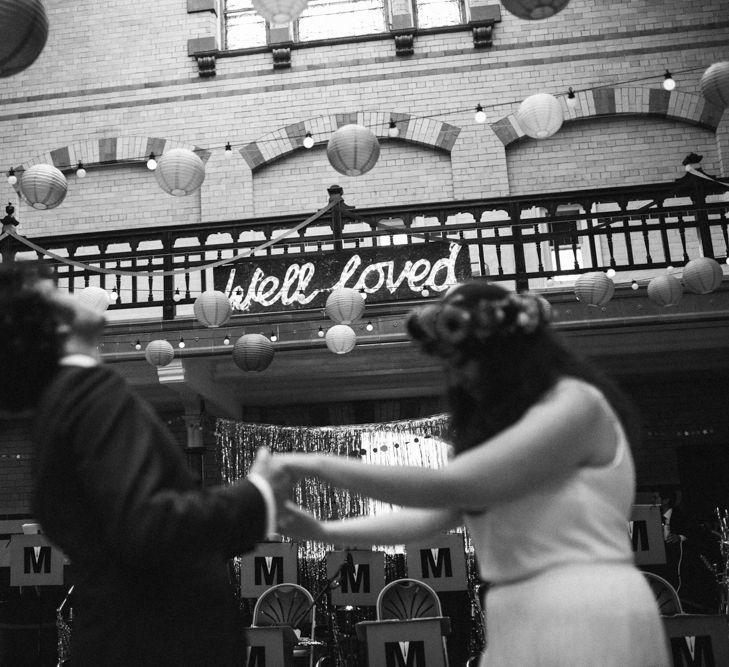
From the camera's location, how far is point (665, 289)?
330 inches

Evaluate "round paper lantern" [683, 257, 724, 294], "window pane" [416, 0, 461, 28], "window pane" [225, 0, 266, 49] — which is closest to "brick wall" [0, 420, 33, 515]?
"window pane" [225, 0, 266, 49]

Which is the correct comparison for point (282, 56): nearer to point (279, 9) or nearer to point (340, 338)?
point (340, 338)

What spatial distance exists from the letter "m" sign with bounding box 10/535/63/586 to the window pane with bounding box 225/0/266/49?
30.3ft

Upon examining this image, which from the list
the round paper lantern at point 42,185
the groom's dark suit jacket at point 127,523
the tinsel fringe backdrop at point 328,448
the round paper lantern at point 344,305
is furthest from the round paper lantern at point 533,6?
the tinsel fringe backdrop at point 328,448

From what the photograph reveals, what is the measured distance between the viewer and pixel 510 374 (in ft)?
5.44

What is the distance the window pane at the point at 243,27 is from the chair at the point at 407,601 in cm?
1004

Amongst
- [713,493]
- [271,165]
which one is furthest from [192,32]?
[713,493]

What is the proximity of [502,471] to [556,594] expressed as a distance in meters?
0.27

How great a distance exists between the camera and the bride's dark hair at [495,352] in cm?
165

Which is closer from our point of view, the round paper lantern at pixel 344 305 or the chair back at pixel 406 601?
the chair back at pixel 406 601

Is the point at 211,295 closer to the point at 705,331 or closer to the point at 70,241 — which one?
the point at 70,241

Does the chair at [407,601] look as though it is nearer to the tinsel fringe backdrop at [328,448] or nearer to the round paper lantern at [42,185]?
the tinsel fringe backdrop at [328,448]

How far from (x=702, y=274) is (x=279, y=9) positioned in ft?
15.9

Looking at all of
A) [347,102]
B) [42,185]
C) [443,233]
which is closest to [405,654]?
[42,185]
